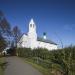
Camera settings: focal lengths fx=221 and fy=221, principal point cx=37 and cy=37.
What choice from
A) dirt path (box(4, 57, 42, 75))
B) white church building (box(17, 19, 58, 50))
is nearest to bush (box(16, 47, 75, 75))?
dirt path (box(4, 57, 42, 75))

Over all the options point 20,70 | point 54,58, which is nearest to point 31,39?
point 54,58

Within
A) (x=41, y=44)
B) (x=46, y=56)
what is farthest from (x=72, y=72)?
(x=41, y=44)

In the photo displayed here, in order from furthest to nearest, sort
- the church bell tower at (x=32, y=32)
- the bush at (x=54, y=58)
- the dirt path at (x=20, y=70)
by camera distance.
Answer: the church bell tower at (x=32, y=32) < the dirt path at (x=20, y=70) < the bush at (x=54, y=58)

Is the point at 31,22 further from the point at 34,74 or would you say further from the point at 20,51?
the point at 34,74

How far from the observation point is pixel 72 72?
21.6m

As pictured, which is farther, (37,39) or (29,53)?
(37,39)

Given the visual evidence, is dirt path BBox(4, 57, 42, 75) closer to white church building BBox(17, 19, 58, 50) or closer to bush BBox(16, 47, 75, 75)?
bush BBox(16, 47, 75, 75)

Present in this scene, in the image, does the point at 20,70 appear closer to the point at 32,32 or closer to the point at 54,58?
the point at 54,58

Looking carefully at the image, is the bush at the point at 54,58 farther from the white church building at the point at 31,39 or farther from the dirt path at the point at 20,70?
the white church building at the point at 31,39

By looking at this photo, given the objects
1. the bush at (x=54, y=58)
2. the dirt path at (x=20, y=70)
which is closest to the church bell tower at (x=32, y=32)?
the bush at (x=54, y=58)

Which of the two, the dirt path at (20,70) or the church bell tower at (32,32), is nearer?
the dirt path at (20,70)

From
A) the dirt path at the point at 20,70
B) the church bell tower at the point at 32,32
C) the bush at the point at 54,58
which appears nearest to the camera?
the bush at the point at 54,58

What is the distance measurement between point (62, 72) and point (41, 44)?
2513 inches

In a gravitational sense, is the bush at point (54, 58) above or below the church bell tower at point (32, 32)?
below
